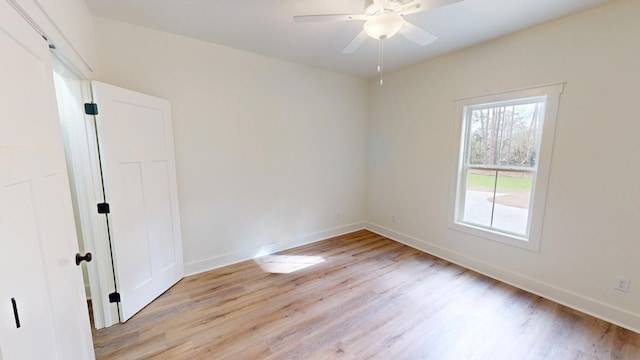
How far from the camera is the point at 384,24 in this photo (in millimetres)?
1727

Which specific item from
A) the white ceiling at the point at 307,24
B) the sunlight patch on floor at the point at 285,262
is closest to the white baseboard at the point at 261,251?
the sunlight patch on floor at the point at 285,262

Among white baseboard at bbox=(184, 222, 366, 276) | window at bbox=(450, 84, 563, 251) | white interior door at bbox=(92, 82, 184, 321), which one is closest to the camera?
white interior door at bbox=(92, 82, 184, 321)

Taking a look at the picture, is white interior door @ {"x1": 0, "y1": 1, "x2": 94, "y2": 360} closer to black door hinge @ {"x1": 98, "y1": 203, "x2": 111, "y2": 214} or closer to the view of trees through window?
black door hinge @ {"x1": 98, "y1": 203, "x2": 111, "y2": 214}

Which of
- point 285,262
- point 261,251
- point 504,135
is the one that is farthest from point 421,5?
point 261,251

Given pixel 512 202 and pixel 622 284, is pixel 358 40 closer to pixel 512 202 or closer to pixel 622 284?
pixel 512 202

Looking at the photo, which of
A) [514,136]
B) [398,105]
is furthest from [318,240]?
[514,136]

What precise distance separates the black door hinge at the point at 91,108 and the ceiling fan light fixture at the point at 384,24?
7.12ft

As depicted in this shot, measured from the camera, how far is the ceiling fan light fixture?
1.69m

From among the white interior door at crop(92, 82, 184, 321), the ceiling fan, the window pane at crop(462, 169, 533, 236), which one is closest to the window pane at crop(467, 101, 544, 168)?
the window pane at crop(462, 169, 533, 236)

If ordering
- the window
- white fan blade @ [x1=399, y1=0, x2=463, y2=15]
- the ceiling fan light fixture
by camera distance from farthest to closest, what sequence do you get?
the window → the ceiling fan light fixture → white fan blade @ [x1=399, y1=0, x2=463, y2=15]

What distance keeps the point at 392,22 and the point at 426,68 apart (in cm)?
200

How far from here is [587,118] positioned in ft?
7.30

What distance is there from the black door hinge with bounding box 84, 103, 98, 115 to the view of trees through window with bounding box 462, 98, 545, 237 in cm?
379

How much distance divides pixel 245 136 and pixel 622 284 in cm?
395
